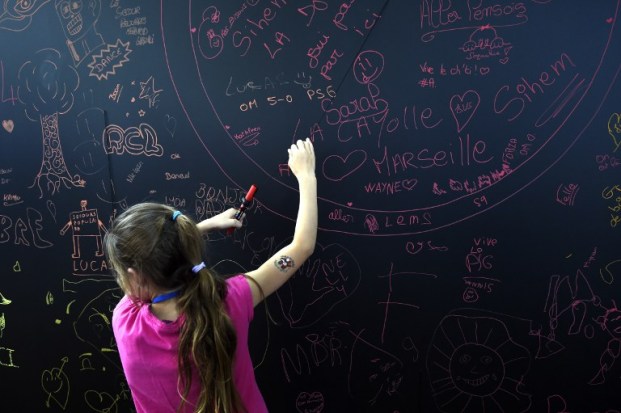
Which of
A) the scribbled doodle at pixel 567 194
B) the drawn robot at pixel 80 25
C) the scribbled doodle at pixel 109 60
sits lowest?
the scribbled doodle at pixel 567 194

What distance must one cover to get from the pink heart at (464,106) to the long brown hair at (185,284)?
1.10 meters

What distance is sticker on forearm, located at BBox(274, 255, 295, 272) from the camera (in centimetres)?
146

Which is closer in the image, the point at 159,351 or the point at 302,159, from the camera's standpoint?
the point at 159,351

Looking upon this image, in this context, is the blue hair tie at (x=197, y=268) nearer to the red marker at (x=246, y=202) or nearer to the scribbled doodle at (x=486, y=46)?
the red marker at (x=246, y=202)

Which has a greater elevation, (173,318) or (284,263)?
(284,263)

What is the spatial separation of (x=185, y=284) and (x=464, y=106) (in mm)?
1234

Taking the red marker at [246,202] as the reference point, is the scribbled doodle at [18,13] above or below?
above

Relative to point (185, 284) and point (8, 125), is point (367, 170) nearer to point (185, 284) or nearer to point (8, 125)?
point (185, 284)

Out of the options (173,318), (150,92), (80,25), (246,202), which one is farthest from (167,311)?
(80,25)

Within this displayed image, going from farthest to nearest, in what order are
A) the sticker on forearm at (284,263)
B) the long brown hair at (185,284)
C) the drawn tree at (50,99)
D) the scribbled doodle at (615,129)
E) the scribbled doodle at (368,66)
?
the drawn tree at (50,99) → the scribbled doodle at (368,66) → the scribbled doodle at (615,129) → the sticker on forearm at (284,263) → the long brown hair at (185,284)

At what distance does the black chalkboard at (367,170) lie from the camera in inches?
66.5

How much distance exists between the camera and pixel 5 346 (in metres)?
2.21

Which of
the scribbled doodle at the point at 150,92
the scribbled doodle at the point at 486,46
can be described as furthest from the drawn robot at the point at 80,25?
the scribbled doodle at the point at 486,46

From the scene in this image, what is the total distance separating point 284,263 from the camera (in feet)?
4.80
